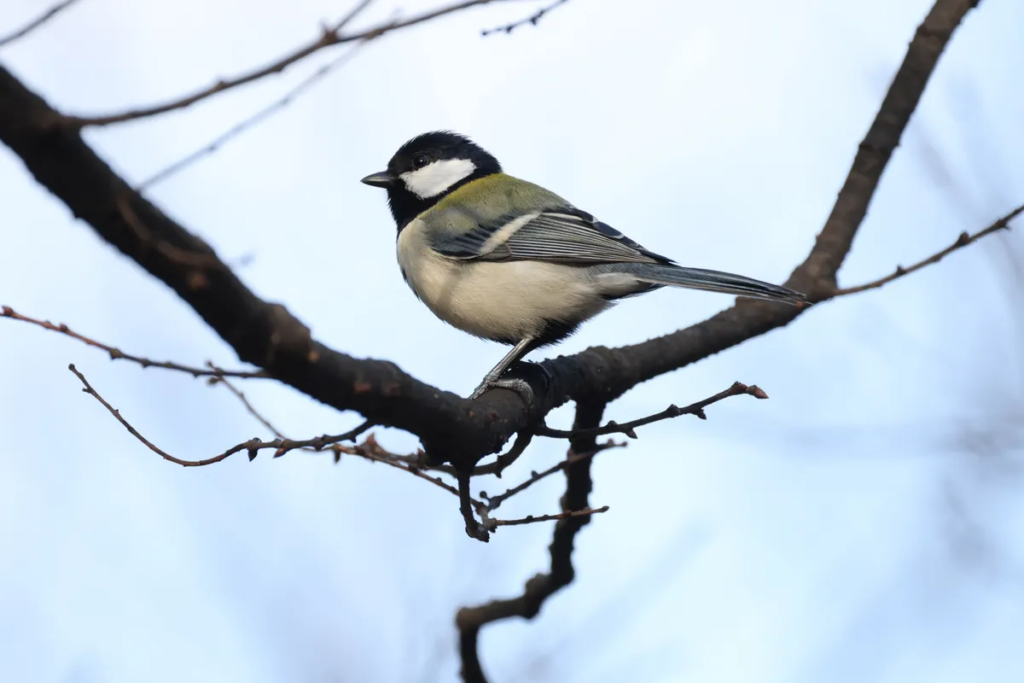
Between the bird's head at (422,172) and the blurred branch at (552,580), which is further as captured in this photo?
the bird's head at (422,172)

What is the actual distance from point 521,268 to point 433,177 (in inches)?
47.2

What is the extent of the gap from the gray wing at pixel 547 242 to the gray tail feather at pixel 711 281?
0.13 metres

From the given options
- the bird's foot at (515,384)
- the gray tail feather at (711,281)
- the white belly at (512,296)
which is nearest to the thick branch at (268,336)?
the bird's foot at (515,384)

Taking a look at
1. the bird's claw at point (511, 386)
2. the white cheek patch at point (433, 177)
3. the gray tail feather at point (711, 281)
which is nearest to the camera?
the bird's claw at point (511, 386)

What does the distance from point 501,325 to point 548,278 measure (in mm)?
287

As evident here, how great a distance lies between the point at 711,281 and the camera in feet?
12.0

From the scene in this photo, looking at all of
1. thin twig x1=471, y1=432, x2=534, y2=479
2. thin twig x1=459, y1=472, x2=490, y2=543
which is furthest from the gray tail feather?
thin twig x1=459, y1=472, x2=490, y2=543

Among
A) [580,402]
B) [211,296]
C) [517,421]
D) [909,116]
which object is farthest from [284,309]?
[909,116]

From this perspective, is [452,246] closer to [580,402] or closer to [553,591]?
[580,402]

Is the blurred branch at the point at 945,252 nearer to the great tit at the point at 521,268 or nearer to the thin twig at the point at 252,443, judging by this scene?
the great tit at the point at 521,268

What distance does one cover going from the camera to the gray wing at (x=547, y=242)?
416 centimetres

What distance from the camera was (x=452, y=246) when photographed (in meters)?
4.34

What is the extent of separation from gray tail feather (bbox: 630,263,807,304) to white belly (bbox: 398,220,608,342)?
28 centimetres

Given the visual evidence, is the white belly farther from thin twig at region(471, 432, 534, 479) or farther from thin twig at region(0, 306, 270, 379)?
thin twig at region(0, 306, 270, 379)
